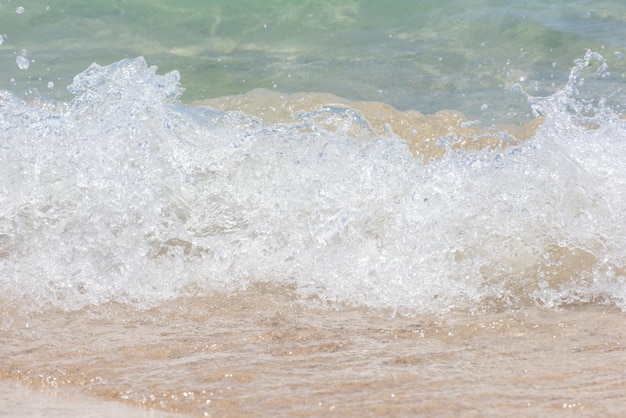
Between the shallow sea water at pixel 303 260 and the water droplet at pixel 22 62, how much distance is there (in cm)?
166

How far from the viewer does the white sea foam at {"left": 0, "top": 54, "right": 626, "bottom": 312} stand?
3225 mm

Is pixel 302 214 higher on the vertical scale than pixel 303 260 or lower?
higher

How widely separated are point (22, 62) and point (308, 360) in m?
4.53

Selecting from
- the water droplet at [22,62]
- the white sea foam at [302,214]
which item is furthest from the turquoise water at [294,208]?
the water droplet at [22,62]

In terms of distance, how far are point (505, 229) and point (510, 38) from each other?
A: 11.4ft

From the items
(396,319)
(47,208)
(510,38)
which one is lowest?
(396,319)

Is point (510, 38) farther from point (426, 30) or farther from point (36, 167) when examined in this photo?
point (36, 167)

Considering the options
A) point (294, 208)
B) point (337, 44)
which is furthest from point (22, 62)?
point (294, 208)

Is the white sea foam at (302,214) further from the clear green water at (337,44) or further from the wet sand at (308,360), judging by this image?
the clear green water at (337,44)

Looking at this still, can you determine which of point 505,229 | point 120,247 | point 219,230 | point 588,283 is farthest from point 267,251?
point 588,283

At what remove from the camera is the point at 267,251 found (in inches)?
136

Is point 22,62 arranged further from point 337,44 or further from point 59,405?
point 59,405

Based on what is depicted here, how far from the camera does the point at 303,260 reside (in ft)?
11.0

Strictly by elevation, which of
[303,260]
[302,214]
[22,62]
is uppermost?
[22,62]
